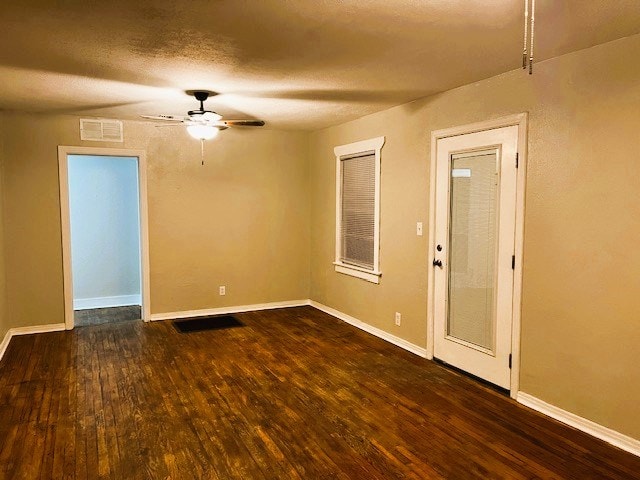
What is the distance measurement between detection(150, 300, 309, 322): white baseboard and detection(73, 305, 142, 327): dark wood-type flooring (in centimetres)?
39

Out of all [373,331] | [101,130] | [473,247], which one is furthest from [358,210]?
[101,130]

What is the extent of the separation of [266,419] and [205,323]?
106 inches

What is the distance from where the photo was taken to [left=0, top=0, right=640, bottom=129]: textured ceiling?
231 cm

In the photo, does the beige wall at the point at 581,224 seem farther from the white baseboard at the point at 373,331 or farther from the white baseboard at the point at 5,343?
the white baseboard at the point at 5,343

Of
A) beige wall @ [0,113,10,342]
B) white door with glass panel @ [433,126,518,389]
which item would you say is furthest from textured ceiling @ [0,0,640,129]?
beige wall @ [0,113,10,342]

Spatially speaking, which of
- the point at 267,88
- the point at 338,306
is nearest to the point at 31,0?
the point at 267,88

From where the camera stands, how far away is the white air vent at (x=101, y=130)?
529 cm

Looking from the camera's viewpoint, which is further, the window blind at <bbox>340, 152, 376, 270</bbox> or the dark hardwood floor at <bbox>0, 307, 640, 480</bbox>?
the window blind at <bbox>340, 152, 376, 270</bbox>

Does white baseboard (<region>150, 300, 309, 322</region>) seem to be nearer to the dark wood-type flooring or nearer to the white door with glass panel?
the dark wood-type flooring

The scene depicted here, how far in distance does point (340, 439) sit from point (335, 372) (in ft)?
3.76

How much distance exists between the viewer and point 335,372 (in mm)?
4047

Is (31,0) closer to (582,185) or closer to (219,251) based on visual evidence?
(582,185)

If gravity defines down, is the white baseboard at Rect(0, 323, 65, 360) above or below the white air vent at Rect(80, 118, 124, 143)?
below

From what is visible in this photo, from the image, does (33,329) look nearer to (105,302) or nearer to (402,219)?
(105,302)
